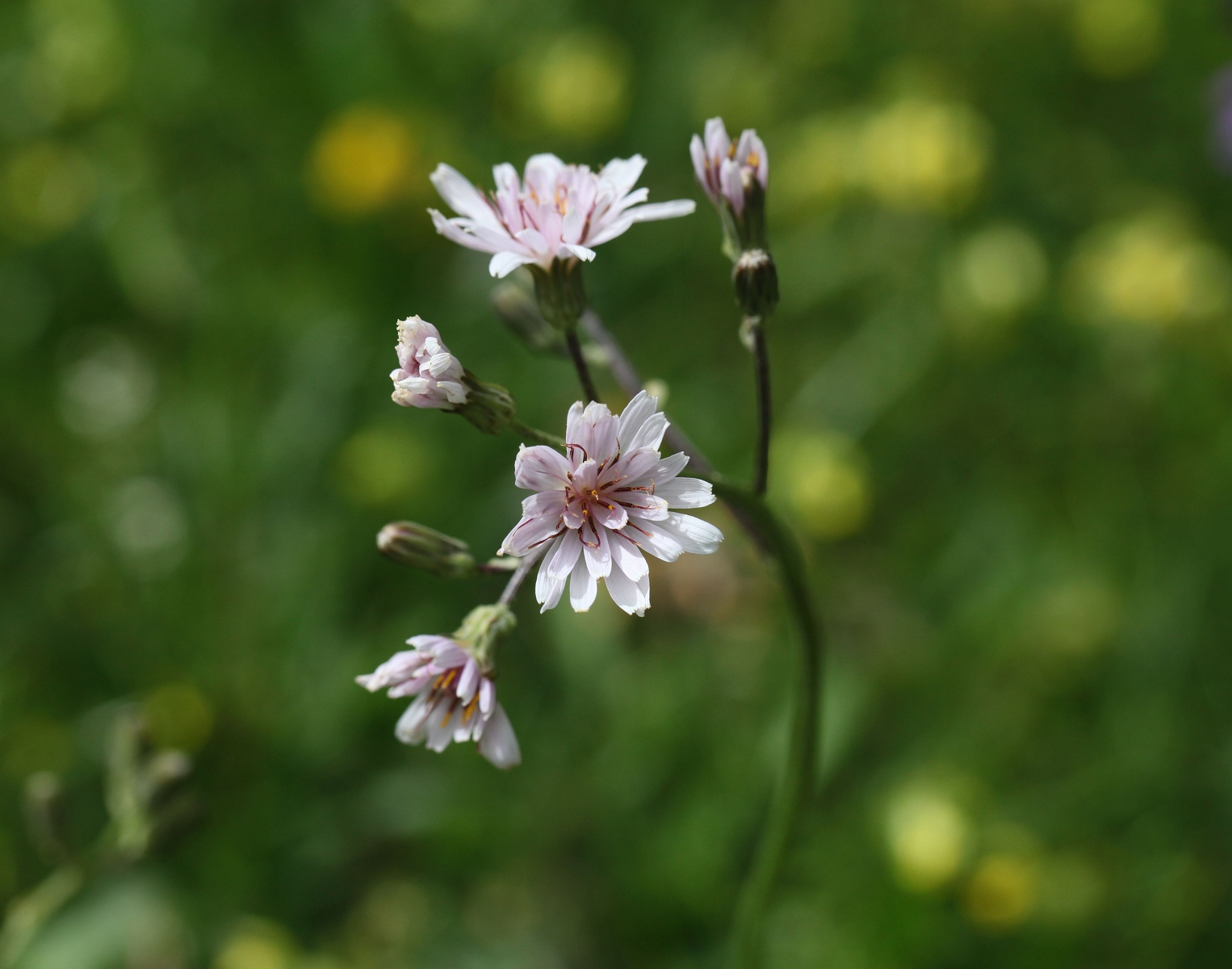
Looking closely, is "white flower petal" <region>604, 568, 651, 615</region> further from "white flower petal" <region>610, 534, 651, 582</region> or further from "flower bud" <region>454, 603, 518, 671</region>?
"flower bud" <region>454, 603, 518, 671</region>

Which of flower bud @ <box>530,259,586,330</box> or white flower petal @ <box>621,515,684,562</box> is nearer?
white flower petal @ <box>621,515,684,562</box>

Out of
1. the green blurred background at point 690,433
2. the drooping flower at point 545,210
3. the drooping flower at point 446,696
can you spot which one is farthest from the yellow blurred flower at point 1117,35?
the drooping flower at point 446,696

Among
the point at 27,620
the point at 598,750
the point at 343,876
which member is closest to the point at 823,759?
the point at 598,750

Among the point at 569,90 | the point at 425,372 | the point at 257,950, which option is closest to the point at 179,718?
the point at 257,950

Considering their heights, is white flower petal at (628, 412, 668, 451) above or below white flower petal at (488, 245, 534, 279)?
below

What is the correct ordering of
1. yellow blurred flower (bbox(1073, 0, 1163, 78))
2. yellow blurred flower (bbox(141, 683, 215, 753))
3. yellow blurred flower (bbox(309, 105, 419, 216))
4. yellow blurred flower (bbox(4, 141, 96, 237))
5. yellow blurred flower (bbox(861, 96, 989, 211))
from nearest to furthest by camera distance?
1. yellow blurred flower (bbox(141, 683, 215, 753))
2. yellow blurred flower (bbox(309, 105, 419, 216))
3. yellow blurred flower (bbox(861, 96, 989, 211))
4. yellow blurred flower (bbox(4, 141, 96, 237))
5. yellow blurred flower (bbox(1073, 0, 1163, 78))

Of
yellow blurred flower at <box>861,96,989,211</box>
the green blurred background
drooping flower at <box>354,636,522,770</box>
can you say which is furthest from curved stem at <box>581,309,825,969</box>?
yellow blurred flower at <box>861,96,989,211</box>

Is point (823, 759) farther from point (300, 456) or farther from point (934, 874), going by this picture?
point (300, 456)
